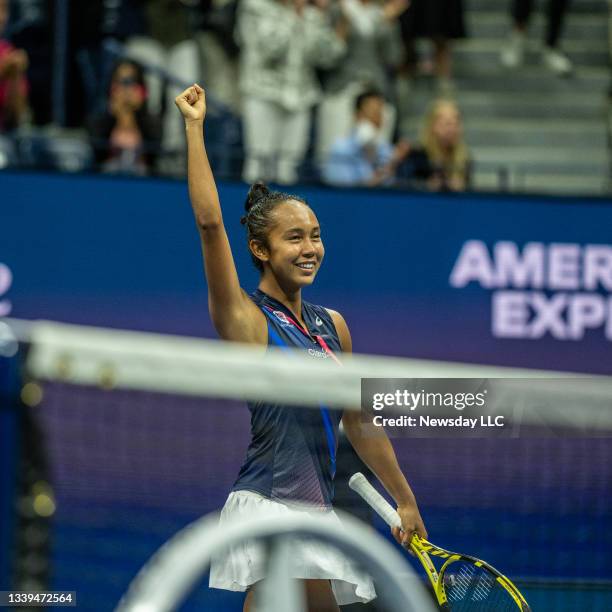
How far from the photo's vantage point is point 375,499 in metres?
4.70

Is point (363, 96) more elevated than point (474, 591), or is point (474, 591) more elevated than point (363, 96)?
point (363, 96)

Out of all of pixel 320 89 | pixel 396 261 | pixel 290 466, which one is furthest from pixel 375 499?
pixel 320 89

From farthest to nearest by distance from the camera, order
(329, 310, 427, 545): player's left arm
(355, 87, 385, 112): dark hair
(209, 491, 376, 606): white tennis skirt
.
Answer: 1. (355, 87, 385, 112): dark hair
2. (329, 310, 427, 545): player's left arm
3. (209, 491, 376, 606): white tennis skirt

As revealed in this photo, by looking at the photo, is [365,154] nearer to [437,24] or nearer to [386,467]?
[437,24]

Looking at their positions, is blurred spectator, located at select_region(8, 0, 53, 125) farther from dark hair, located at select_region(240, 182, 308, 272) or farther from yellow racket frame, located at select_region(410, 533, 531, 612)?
yellow racket frame, located at select_region(410, 533, 531, 612)

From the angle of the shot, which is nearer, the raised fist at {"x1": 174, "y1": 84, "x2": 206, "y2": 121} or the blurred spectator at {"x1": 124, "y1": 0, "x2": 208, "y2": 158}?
the raised fist at {"x1": 174, "y1": 84, "x2": 206, "y2": 121}

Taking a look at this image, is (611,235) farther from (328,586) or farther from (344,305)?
(328,586)

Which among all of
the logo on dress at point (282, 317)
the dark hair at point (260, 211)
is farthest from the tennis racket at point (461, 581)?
the dark hair at point (260, 211)

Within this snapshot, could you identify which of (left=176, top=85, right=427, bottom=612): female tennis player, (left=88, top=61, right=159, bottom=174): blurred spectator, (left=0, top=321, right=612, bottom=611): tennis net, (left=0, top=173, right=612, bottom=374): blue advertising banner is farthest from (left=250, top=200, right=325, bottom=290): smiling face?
(left=88, top=61, right=159, bottom=174): blurred spectator

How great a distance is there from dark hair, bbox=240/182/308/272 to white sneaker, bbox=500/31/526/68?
305 inches

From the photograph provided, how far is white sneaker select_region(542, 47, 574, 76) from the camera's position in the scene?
12.3 m

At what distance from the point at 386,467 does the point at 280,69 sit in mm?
5938

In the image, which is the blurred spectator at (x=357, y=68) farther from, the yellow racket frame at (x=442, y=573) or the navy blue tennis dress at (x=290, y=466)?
the yellow racket frame at (x=442, y=573)

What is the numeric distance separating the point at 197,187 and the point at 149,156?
5489 mm
